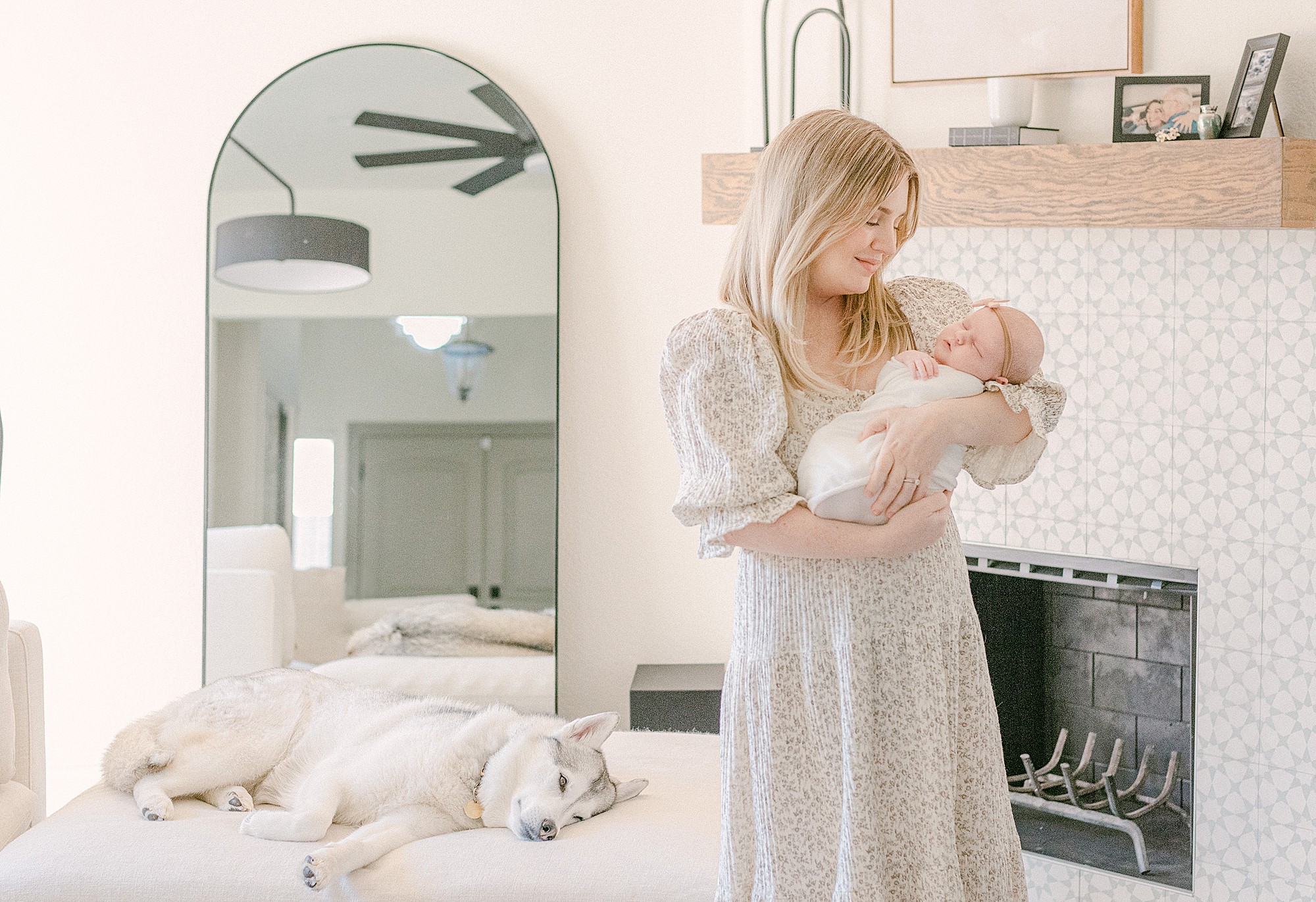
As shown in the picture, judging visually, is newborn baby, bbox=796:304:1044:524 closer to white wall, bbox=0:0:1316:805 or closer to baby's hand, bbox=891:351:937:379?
baby's hand, bbox=891:351:937:379

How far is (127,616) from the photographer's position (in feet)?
10.3

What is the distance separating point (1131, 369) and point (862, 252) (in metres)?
1.25

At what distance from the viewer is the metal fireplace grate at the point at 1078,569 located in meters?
2.28

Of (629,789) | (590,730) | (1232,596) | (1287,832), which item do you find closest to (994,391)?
(590,730)

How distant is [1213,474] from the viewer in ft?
7.29

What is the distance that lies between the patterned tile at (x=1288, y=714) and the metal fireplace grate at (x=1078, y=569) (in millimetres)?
217

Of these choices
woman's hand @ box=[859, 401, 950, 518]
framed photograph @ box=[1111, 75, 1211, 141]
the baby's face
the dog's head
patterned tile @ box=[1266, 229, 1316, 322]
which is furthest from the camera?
framed photograph @ box=[1111, 75, 1211, 141]

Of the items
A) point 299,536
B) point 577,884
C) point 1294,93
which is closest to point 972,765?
point 577,884

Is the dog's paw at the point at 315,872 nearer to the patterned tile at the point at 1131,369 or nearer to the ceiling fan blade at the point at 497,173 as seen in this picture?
the patterned tile at the point at 1131,369

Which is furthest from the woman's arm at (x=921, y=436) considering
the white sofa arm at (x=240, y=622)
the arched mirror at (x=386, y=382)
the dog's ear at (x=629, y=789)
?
the white sofa arm at (x=240, y=622)

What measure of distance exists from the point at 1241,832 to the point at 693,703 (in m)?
1.21

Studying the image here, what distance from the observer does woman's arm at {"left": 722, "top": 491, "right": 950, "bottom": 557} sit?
122 centimetres

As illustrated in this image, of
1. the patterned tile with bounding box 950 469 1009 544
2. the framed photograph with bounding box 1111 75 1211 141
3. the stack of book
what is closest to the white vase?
the stack of book

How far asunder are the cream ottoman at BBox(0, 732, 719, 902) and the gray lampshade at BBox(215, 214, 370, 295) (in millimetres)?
1567
